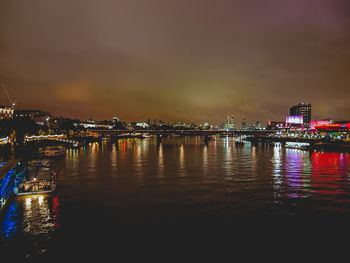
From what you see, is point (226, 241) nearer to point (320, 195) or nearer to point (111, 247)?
point (111, 247)

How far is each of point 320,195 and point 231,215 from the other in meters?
11.0

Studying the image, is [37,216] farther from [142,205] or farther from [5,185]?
[142,205]

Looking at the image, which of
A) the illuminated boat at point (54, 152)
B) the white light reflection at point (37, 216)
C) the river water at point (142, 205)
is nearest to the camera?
the river water at point (142, 205)

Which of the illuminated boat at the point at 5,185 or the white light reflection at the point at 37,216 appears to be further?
the illuminated boat at the point at 5,185

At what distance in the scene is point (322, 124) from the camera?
158 metres

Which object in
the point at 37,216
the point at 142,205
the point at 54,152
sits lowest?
the point at 142,205

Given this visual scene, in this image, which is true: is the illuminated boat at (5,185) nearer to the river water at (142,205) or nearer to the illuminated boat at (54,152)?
the river water at (142,205)

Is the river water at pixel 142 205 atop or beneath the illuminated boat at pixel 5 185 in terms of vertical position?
beneath

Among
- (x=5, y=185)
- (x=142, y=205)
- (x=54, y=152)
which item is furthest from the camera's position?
(x=54, y=152)

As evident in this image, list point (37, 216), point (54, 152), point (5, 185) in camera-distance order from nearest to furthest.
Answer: point (37, 216) → point (5, 185) → point (54, 152)

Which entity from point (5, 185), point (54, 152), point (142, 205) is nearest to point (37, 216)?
point (5, 185)

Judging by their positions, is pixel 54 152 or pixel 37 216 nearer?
pixel 37 216

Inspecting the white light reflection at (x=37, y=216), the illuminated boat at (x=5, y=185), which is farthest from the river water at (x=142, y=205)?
the illuminated boat at (x=5, y=185)

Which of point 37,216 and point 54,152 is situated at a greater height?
point 54,152
